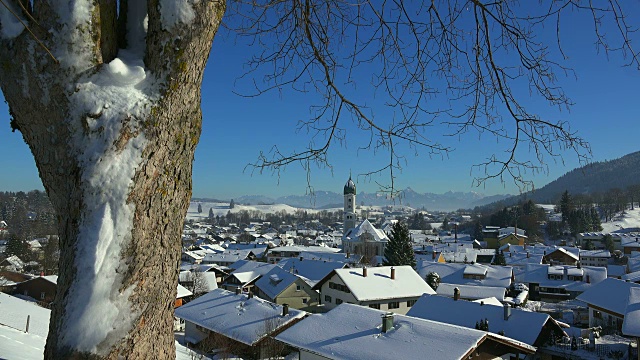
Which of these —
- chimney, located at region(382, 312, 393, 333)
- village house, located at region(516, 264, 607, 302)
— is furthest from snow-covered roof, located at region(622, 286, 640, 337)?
village house, located at region(516, 264, 607, 302)

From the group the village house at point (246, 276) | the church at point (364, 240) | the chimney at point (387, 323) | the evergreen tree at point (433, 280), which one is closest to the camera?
the chimney at point (387, 323)

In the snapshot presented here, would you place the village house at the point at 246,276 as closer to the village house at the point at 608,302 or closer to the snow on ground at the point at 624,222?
the village house at the point at 608,302

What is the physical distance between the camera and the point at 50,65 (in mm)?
1530

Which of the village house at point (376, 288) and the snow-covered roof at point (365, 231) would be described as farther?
the snow-covered roof at point (365, 231)

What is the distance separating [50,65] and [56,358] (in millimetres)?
970

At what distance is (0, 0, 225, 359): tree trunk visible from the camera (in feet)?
4.89

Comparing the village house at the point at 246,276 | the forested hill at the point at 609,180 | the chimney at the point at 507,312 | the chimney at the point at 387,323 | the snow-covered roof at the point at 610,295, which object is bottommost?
the village house at the point at 246,276

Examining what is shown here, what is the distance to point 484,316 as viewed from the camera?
656 inches

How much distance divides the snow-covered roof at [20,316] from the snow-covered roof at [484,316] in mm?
13080

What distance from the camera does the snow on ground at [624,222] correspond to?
3105 inches

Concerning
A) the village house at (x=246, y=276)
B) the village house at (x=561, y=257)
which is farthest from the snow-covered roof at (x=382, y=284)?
the village house at (x=561, y=257)

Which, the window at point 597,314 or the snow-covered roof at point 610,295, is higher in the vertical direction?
the snow-covered roof at point 610,295

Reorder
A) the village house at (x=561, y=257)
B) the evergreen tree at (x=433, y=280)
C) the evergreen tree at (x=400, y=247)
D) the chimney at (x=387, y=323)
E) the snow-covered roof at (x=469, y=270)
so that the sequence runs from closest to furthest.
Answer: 1. the chimney at (x=387, y=323)
2. the snow-covered roof at (x=469, y=270)
3. the evergreen tree at (x=433, y=280)
4. the evergreen tree at (x=400, y=247)
5. the village house at (x=561, y=257)

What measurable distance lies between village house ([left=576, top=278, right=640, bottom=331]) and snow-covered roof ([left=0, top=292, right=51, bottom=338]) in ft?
76.3
